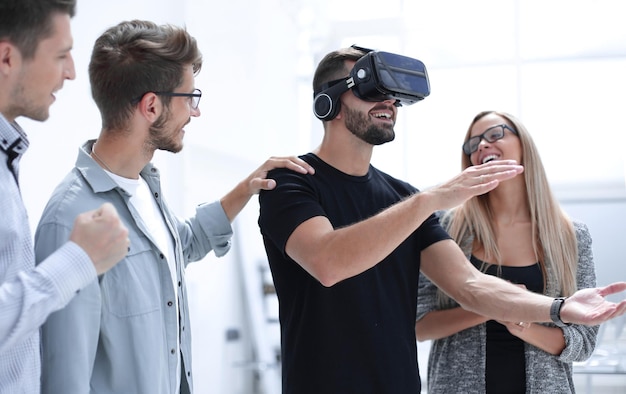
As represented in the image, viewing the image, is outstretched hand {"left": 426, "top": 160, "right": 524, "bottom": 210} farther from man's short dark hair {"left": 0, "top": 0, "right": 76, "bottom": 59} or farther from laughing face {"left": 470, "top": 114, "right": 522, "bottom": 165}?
man's short dark hair {"left": 0, "top": 0, "right": 76, "bottom": 59}

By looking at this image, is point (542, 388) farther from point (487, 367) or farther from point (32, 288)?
point (32, 288)

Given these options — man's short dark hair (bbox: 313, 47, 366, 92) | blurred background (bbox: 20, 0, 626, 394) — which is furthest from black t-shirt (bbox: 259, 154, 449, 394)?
blurred background (bbox: 20, 0, 626, 394)

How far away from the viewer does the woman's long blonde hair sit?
2420 millimetres

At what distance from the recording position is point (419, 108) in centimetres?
472

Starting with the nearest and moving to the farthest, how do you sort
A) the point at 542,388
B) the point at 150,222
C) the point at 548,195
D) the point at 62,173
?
the point at 150,222 < the point at 542,388 < the point at 548,195 < the point at 62,173

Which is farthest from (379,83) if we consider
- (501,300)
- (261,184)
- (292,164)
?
(501,300)

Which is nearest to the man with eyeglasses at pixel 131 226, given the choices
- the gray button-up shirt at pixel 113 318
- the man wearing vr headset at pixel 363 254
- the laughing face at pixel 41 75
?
the gray button-up shirt at pixel 113 318

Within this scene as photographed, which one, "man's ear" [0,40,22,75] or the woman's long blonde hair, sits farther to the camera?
the woman's long blonde hair

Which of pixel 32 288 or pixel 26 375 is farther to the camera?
pixel 26 375

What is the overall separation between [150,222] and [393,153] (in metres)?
3.09

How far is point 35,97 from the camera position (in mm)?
1320

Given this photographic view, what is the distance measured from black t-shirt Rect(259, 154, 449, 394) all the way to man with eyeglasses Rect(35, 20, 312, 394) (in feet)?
0.33

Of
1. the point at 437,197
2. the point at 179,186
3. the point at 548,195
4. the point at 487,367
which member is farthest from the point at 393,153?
the point at 437,197

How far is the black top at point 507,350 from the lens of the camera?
2.35 m
